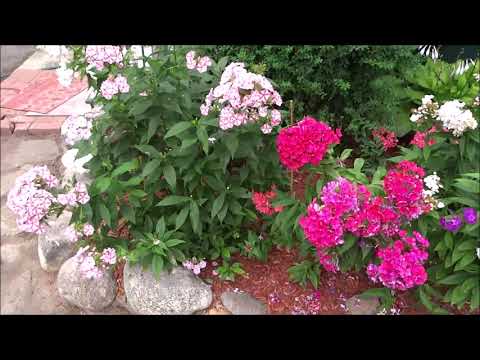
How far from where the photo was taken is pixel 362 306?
2.97m

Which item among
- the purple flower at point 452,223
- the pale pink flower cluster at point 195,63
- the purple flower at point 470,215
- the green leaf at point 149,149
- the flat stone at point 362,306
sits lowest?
the flat stone at point 362,306

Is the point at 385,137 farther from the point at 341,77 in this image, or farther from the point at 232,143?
the point at 232,143

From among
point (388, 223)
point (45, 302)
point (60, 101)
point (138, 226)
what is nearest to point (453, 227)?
point (388, 223)

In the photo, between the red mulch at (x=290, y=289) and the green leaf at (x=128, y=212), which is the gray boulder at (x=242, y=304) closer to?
the red mulch at (x=290, y=289)

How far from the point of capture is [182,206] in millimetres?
3014

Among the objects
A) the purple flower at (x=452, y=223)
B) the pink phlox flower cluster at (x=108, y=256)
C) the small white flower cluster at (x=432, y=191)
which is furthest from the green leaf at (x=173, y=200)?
the purple flower at (x=452, y=223)

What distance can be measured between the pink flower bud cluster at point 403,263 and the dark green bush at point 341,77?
143 centimetres

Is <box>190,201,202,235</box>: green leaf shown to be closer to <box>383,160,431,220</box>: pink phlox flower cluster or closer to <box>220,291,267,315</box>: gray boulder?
<box>220,291,267,315</box>: gray boulder

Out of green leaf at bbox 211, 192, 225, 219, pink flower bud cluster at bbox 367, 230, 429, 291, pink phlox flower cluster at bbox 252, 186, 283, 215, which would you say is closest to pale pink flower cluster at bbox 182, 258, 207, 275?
green leaf at bbox 211, 192, 225, 219

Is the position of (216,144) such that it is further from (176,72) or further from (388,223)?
(388,223)

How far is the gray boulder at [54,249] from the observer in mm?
3344

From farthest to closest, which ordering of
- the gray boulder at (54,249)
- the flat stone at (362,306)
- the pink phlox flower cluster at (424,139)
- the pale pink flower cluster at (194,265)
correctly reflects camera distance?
the gray boulder at (54,249) < the pale pink flower cluster at (194,265) < the flat stone at (362,306) < the pink phlox flower cluster at (424,139)

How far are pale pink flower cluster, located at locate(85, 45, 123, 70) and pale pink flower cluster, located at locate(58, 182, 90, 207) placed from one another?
0.65 meters

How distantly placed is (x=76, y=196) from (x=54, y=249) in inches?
40.9
